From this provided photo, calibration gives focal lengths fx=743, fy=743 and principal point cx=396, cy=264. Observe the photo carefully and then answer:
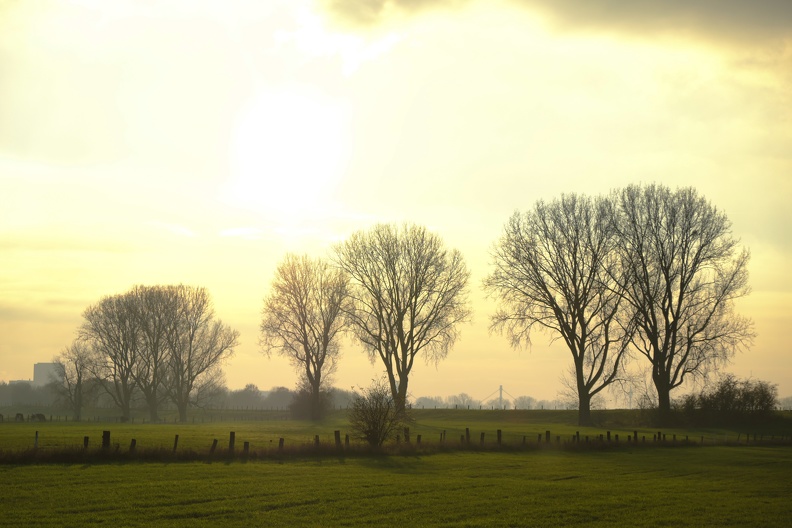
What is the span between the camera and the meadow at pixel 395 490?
20.4 m

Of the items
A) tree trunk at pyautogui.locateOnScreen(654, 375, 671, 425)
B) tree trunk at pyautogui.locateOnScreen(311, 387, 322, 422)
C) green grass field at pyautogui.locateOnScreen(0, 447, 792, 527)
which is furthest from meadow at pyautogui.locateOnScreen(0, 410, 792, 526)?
tree trunk at pyautogui.locateOnScreen(311, 387, 322, 422)

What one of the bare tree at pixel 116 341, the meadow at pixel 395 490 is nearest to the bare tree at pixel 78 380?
the bare tree at pixel 116 341

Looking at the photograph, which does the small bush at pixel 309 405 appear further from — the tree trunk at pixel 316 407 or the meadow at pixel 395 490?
the meadow at pixel 395 490

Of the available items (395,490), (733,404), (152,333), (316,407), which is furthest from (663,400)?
(152,333)

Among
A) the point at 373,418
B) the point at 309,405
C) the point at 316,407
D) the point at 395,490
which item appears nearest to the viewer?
the point at 395,490

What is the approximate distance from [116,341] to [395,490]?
77982 mm

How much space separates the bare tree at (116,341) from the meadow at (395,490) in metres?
53.9

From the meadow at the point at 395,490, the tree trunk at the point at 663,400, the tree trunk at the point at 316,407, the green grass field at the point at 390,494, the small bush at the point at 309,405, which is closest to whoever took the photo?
the green grass field at the point at 390,494

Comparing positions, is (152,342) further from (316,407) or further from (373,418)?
(373,418)

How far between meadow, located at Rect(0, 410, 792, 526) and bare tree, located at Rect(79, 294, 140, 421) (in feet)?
177

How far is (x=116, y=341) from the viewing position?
311 feet

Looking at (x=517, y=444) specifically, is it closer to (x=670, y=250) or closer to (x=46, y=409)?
(x=670, y=250)

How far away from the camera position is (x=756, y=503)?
80.3 ft

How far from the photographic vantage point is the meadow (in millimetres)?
20406
